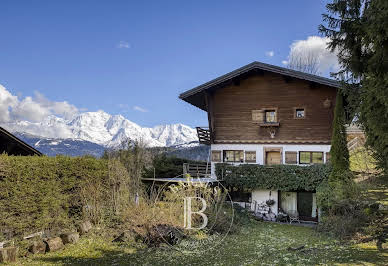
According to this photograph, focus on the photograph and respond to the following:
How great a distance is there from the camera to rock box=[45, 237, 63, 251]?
32.1 ft

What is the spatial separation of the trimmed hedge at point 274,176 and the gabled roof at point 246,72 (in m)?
5.22

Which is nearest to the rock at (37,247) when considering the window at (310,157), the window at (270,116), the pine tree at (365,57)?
the pine tree at (365,57)

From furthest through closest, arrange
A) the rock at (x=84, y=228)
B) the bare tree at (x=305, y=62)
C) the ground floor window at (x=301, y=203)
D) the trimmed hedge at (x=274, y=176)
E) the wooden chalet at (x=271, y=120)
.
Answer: the bare tree at (x=305, y=62) < the ground floor window at (x=301, y=203) < the wooden chalet at (x=271, y=120) < the trimmed hedge at (x=274, y=176) < the rock at (x=84, y=228)

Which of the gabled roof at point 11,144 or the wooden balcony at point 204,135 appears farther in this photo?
the wooden balcony at point 204,135

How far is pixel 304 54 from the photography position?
1345 inches

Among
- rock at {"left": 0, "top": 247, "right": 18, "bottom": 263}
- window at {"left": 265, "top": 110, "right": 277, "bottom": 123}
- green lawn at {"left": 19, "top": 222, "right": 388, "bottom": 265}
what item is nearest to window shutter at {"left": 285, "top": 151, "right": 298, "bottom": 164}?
window at {"left": 265, "top": 110, "right": 277, "bottom": 123}

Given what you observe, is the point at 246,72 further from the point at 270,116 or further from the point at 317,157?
the point at 317,157

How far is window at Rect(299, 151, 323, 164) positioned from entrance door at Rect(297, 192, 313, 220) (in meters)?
2.15

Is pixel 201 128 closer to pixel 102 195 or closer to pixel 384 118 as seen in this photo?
pixel 102 195

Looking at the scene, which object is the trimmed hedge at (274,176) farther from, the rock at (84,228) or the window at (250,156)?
the rock at (84,228)

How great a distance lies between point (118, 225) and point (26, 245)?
11.6 ft

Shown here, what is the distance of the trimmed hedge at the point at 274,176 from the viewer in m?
19.1

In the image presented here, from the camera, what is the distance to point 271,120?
70.8 ft

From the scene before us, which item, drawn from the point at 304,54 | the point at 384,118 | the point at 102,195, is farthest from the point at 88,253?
the point at 304,54
